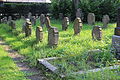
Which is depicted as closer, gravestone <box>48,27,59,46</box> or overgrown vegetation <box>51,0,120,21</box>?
gravestone <box>48,27,59,46</box>

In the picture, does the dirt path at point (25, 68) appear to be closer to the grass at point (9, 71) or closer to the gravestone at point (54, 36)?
the grass at point (9, 71)

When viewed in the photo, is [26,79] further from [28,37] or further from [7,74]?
[28,37]

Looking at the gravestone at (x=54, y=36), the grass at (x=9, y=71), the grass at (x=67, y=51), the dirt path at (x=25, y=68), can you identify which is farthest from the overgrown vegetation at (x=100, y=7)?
the grass at (x=9, y=71)

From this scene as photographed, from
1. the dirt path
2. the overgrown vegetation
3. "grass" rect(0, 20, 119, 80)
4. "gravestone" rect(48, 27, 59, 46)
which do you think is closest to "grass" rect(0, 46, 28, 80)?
the dirt path

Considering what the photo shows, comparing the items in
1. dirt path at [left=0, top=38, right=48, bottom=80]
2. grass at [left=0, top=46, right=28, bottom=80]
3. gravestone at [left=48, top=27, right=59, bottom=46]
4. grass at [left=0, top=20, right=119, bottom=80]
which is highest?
gravestone at [left=48, top=27, right=59, bottom=46]

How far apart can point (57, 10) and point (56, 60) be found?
38.2 ft

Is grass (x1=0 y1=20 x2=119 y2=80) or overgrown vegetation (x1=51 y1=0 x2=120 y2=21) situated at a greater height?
overgrown vegetation (x1=51 y1=0 x2=120 y2=21)

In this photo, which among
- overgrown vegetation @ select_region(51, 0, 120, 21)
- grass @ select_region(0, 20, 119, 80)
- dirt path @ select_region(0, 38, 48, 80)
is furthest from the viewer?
overgrown vegetation @ select_region(51, 0, 120, 21)

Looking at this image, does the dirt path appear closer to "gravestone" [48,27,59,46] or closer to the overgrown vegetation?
"gravestone" [48,27,59,46]

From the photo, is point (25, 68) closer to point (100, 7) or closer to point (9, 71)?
point (9, 71)

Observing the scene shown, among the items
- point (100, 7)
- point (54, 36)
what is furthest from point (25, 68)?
point (100, 7)

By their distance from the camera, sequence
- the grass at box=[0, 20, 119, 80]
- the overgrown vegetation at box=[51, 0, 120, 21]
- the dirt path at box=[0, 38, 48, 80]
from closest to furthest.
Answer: the dirt path at box=[0, 38, 48, 80]
the grass at box=[0, 20, 119, 80]
the overgrown vegetation at box=[51, 0, 120, 21]

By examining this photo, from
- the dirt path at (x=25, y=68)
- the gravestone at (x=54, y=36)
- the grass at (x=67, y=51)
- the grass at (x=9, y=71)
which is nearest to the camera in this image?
the grass at (x=9, y=71)

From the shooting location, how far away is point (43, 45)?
7410 mm
